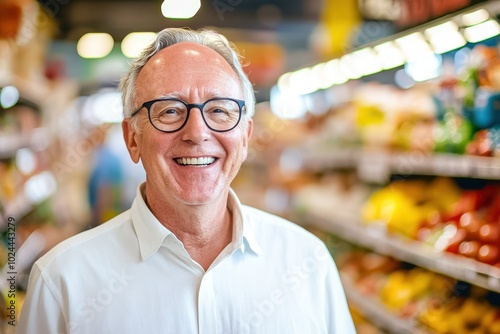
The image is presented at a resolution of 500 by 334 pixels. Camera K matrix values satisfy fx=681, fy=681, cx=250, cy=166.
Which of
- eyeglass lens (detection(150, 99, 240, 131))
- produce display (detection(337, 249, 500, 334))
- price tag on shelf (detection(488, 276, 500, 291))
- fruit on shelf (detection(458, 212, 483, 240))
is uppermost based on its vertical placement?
eyeglass lens (detection(150, 99, 240, 131))

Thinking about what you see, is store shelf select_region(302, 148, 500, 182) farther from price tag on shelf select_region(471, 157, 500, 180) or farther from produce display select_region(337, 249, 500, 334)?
produce display select_region(337, 249, 500, 334)

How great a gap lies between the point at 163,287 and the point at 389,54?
3.21m

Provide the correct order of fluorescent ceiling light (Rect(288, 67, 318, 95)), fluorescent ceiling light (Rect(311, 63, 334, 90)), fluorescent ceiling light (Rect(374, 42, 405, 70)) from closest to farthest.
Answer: fluorescent ceiling light (Rect(374, 42, 405, 70)) < fluorescent ceiling light (Rect(311, 63, 334, 90)) < fluorescent ceiling light (Rect(288, 67, 318, 95))

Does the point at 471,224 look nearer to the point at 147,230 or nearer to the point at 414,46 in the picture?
the point at 414,46

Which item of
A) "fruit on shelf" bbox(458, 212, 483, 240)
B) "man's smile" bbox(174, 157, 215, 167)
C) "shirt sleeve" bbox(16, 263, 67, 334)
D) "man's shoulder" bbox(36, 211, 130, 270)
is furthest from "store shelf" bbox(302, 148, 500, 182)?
"shirt sleeve" bbox(16, 263, 67, 334)

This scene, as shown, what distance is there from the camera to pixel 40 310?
5.49ft

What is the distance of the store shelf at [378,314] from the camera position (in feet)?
13.0

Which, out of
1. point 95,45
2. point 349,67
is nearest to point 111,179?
point 349,67

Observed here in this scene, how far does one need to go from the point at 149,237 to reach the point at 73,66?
9265mm

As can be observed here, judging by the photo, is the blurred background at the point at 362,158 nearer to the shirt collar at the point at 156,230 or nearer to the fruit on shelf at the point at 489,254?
the fruit on shelf at the point at 489,254

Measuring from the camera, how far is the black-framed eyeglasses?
5.46ft

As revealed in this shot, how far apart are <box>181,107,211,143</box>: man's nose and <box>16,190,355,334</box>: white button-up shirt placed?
0.25 meters

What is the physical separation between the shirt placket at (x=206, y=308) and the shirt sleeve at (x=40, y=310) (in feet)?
1.17

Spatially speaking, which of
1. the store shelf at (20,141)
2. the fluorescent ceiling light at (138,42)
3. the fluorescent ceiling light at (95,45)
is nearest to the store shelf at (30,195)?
the store shelf at (20,141)
